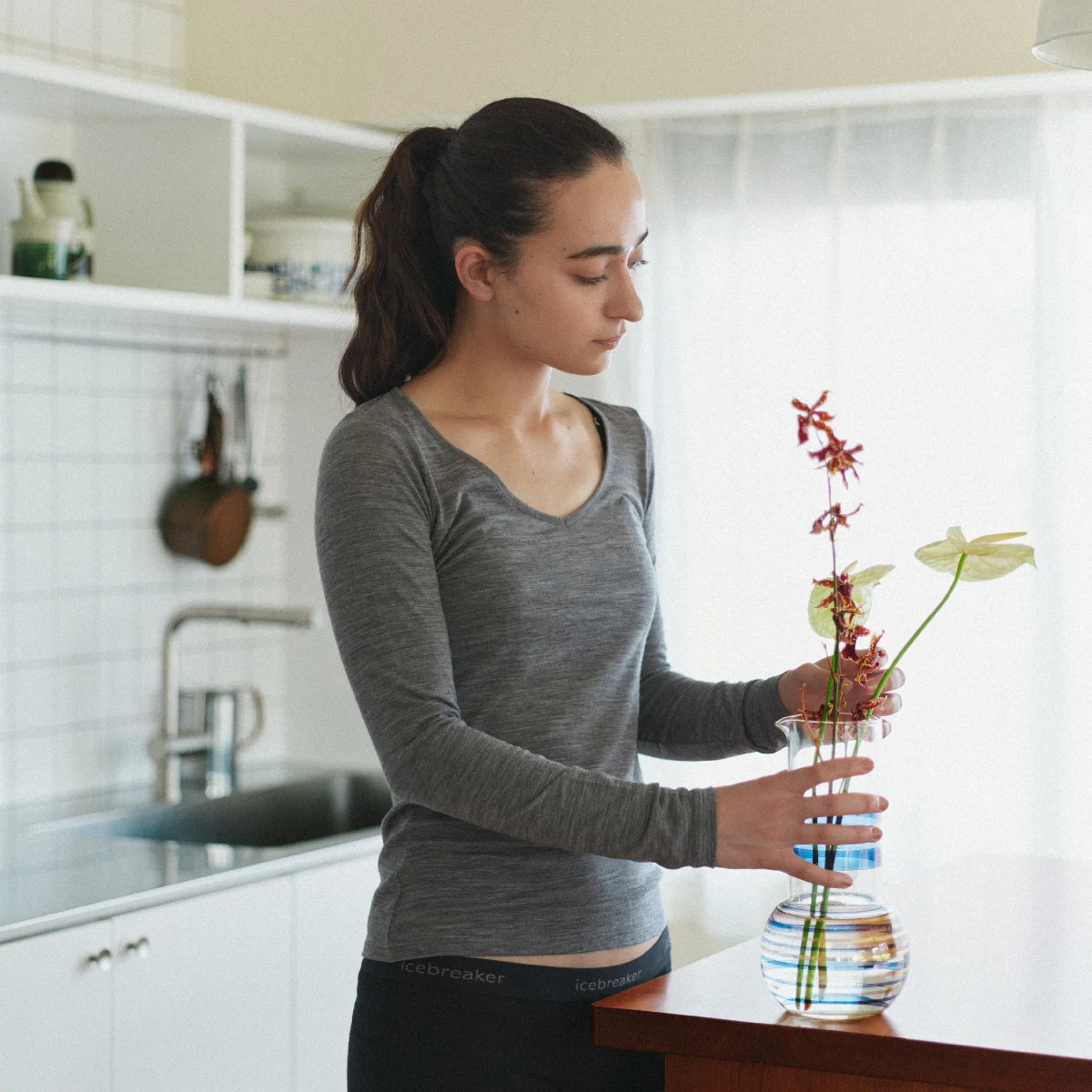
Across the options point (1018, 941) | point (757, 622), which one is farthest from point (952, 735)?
point (1018, 941)

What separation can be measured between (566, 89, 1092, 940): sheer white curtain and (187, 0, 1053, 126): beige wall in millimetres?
236

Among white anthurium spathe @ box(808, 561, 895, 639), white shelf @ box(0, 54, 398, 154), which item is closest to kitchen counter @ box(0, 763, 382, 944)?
white shelf @ box(0, 54, 398, 154)

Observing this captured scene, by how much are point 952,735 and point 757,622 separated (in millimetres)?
388

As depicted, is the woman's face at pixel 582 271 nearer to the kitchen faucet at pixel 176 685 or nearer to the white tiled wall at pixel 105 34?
the kitchen faucet at pixel 176 685

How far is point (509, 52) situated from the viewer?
2.73 meters

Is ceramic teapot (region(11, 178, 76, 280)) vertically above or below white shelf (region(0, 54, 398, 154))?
below

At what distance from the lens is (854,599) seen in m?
1.16

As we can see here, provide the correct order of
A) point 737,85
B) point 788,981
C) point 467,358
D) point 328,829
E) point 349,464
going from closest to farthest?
point 788,981
point 349,464
point 467,358
point 737,85
point 328,829

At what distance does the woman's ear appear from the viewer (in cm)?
138

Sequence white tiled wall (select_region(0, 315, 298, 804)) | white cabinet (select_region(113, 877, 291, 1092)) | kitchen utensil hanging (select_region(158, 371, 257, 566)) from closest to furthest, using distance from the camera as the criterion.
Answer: white cabinet (select_region(113, 877, 291, 1092))
white tiled wall (select_region(0, 315, 298, 804))
kitchen utensil hanging (select_region(158, 371, 257, 566))

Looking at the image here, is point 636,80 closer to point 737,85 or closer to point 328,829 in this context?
point 737,85

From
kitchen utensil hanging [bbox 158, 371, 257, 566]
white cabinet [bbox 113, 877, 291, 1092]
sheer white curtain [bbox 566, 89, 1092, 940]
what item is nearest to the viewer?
white cabinet [bbox 113, 877, 291, 1092]

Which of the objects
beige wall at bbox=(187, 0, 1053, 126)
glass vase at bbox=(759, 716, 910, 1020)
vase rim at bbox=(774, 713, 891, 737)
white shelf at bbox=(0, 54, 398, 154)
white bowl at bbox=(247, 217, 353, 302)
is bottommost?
glass vase at bbox=(759, 716, 910, 1020)

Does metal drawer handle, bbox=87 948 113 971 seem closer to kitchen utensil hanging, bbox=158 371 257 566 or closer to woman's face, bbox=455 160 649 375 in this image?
kitchen utensil hanging, bbox=158 371 257 566
